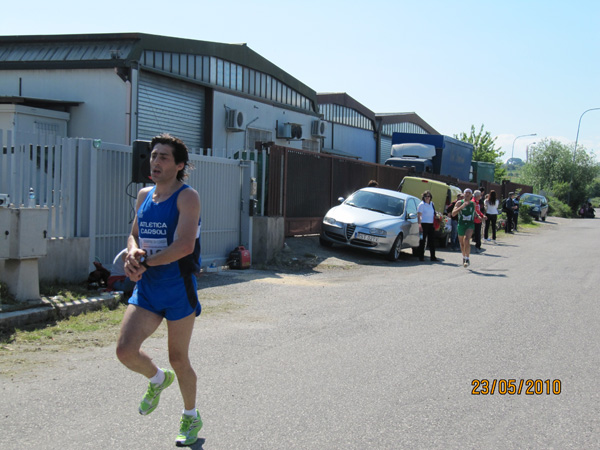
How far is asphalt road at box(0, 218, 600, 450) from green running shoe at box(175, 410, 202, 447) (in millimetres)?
100

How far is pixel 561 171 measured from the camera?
7512cm

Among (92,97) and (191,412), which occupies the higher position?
(92,97)

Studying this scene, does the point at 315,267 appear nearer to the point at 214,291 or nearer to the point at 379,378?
the point at 214,291

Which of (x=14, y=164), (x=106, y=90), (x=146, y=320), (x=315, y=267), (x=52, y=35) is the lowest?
(x=315, y=267)

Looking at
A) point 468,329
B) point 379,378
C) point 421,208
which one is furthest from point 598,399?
point 421,208

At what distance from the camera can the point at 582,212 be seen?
62.3 metres

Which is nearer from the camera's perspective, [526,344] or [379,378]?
[379,378]

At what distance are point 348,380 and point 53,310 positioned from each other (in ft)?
13.1

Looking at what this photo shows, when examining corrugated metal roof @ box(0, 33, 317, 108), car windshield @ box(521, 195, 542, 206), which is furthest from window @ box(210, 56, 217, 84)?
car windshield @ box(521, 195, 542, 206)

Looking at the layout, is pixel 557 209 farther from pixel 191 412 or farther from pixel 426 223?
pixel 191 412

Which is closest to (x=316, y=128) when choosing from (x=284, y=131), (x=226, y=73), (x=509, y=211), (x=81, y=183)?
(x=284, y=131)

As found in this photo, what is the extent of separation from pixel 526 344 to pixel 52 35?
16493 mm

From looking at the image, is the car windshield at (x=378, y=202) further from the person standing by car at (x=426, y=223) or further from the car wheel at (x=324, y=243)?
the car wheel at (x=324, y=243)

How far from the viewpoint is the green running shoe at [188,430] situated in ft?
13.6
